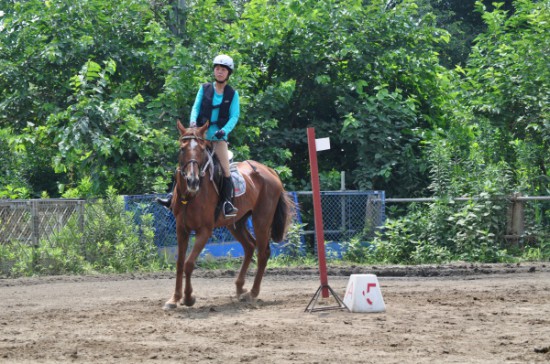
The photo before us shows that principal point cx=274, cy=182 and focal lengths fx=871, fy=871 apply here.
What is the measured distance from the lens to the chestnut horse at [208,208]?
11.0m

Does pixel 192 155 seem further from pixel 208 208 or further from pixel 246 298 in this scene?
pixel 246 298

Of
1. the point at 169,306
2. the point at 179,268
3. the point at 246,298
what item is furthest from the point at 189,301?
the point at 246,298

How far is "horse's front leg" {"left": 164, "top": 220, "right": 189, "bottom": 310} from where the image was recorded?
1105 centimetres

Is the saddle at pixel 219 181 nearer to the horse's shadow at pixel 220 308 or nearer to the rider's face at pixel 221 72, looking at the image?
the rider's face at pixel 221 72

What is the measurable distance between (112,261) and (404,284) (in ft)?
19.5

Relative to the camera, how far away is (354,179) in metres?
21.2

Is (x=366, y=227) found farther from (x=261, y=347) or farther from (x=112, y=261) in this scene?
(x=261, y=347)

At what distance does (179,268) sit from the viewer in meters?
11.3

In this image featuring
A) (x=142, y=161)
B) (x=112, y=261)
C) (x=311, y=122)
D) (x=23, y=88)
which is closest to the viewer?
(x=112, y=261)

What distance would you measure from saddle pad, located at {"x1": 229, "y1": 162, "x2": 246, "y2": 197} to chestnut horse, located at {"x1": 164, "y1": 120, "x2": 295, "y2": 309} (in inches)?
3.9

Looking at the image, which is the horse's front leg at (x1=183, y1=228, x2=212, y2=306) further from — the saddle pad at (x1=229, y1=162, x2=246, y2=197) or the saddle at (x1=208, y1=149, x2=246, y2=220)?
the saddle pad at (x1=229, y1=162, x2=246, y2=197)

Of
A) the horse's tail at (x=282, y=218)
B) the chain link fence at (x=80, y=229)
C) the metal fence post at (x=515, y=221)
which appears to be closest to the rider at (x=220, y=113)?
the horse's tail at (x=282, y=218)

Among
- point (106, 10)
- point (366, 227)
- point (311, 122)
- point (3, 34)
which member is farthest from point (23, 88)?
point (366, 227)

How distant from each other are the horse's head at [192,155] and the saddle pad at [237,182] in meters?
0.87
